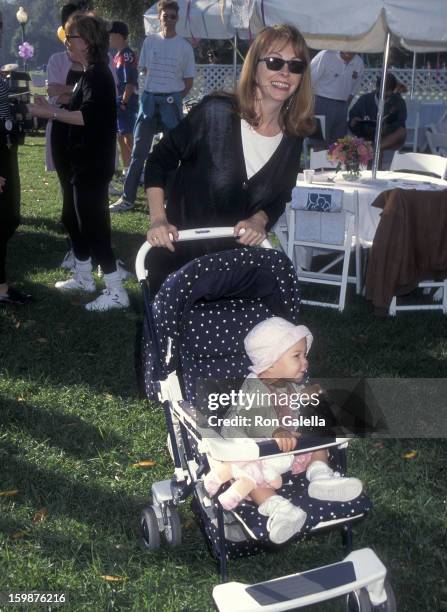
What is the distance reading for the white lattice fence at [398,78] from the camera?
20203 mm

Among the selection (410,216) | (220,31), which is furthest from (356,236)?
(220,31)

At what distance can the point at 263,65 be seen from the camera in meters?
3.55

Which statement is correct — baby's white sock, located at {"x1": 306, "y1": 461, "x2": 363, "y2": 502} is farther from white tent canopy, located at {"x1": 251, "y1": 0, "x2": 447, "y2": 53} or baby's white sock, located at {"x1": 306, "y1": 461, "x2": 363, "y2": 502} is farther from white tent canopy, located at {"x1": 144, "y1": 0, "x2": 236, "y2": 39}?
white tent canopy, located at {"x1": 144, "y1": 0, "x2": 236, "y2": 39}

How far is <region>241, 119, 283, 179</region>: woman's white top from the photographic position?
364cm

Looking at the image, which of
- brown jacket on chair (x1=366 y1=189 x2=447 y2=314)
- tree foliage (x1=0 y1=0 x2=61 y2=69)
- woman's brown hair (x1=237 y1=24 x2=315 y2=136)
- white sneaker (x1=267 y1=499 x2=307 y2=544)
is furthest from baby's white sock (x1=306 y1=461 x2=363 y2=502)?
tree foliage (x1=0 y1=0 x2=61 y2=69)

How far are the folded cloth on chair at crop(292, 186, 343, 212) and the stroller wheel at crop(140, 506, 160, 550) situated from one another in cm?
376

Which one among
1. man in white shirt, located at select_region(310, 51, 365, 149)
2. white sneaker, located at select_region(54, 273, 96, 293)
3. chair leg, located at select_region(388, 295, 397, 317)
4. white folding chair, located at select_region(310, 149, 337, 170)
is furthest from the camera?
man in white shirt, located at select_region(310, 51, 365, 149)

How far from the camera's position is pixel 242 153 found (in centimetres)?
363

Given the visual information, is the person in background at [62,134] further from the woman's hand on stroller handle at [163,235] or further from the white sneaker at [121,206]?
the woman's hand on stroller handle at [163,235]

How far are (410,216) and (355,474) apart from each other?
2906 mm

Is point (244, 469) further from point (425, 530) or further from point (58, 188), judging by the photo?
point (58, 188)

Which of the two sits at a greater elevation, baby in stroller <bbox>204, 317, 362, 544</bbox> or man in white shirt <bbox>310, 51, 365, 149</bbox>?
man in white shirt <bbox>310, 51, 365, 149</bbox>

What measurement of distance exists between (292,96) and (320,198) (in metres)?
2.99

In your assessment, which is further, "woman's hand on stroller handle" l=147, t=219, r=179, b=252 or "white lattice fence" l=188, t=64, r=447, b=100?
"white lattice fence" l=188, t=64, r=447, b=100
